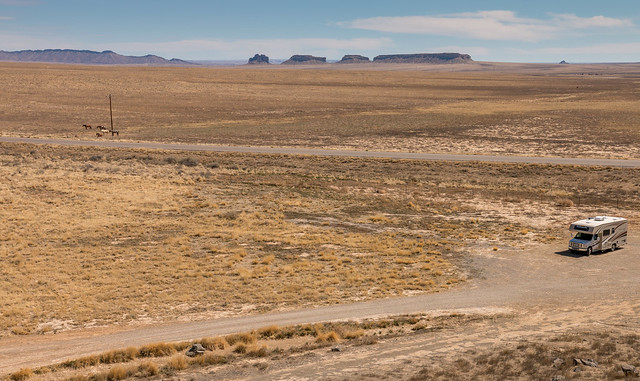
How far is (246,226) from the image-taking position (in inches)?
1496

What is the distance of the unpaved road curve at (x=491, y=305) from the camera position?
20484 mm

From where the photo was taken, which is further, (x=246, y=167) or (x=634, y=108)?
(x=634, y=108)

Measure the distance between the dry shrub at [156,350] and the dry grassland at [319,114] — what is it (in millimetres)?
55781

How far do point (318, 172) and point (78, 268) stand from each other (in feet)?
103

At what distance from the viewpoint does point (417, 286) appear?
1071 inches

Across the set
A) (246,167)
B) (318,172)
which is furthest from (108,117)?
(318,172)

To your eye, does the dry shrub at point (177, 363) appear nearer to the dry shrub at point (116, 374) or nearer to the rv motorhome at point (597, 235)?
the dry shrub at point (116, 374)

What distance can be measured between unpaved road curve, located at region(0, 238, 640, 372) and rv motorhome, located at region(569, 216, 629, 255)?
1.86 feet

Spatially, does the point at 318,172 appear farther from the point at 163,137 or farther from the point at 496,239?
the point at 163,137

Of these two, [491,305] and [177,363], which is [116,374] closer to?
[177,363]

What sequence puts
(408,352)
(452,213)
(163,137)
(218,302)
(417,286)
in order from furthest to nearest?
(163,137), (452,213), (417,286), (218,302), (408,352)

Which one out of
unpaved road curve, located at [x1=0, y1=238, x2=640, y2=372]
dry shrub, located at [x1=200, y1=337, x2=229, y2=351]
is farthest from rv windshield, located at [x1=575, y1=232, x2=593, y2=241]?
dry shrub, located at [x1=200, y1=337, x2=229, y2=351]

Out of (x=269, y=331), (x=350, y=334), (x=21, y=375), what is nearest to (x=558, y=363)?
(x=350, y=334)

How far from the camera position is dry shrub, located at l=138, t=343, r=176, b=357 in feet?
63.6
